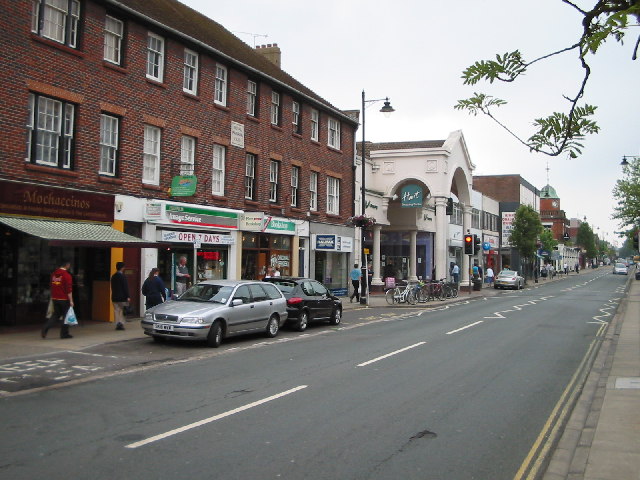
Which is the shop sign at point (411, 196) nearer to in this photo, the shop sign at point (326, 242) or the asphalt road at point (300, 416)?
the shop sign at point (326, 242)

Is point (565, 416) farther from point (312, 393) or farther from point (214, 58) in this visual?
point (214, 58)

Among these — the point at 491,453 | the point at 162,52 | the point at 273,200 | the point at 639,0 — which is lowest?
the point at 491,453

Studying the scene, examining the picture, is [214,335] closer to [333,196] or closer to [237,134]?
[237,134]

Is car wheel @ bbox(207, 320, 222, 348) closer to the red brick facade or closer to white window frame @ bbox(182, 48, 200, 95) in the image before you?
the red brick facade

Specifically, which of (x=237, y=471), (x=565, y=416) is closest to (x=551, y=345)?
(x=565, y=416)

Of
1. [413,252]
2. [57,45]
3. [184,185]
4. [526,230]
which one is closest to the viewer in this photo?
[57,45]

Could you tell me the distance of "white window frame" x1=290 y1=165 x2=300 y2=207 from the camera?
90.0 feet

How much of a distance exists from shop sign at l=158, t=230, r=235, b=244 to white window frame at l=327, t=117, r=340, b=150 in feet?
31.6

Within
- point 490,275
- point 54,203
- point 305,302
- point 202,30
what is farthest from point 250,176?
point 490,275

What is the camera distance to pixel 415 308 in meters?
27.7

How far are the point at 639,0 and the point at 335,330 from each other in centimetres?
1575

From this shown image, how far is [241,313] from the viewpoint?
14.8m

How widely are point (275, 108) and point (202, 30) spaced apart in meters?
4.52

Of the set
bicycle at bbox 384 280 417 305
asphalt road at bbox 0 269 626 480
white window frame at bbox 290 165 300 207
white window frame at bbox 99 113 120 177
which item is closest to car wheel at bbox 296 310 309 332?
asphalt road at bbox 0 269 626 480
